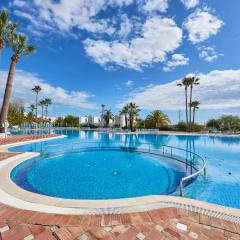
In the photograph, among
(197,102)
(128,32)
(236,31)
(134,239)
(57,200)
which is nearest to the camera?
(134,239)

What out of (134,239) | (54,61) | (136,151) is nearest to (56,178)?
(134,239)

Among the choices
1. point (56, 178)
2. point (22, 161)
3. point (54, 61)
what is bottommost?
point (56, 178)

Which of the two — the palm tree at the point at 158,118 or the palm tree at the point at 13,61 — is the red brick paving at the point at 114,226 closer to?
the palm tree at the point at 13,61

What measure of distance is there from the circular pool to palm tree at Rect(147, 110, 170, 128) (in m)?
32.2

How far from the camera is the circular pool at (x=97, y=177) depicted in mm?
6301

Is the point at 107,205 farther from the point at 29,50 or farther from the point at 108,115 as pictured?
the point at 108,115

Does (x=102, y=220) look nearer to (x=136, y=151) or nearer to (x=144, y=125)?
(x=136, y=151)

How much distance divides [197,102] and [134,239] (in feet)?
127

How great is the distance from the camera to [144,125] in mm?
45344

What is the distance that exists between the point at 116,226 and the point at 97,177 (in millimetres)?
4988

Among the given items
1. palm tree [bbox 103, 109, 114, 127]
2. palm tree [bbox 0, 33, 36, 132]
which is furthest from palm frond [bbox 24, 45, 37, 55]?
palm tree [bbox 103, 109, 114, 127]

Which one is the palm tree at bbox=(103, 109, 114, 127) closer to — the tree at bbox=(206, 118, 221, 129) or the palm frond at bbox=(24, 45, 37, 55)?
the tree at bbox=(206, 118, 221, 129)

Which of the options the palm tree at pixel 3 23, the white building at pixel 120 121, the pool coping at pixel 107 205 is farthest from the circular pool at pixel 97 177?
the white building at pixel 120 121

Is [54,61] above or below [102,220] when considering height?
above
